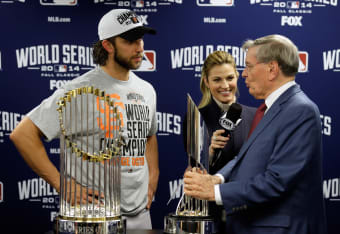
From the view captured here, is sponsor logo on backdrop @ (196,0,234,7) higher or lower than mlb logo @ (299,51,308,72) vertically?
higher

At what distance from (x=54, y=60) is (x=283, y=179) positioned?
2574 mm

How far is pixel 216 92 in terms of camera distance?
265 centimetres

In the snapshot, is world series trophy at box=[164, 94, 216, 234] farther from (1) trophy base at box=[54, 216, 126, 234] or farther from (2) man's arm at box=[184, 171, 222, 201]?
(1) trophy base at box=[54, 216, 126, 234]

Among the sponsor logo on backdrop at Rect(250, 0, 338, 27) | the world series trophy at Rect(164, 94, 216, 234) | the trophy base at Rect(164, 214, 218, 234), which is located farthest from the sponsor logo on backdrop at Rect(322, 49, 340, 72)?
the trophy base at Rect(164, 214, 218, 234)

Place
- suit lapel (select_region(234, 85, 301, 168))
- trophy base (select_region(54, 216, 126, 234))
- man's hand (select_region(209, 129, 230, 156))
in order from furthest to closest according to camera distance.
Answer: man's hand (select_region(209, 129, 230, 156))
suit lapel (select_region(234, 85, 301, 168))
trophy base (select_region(54, 216, 126, 234))

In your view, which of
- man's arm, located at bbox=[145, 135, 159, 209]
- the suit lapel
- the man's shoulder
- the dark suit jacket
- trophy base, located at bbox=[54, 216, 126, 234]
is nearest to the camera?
trophy base, located at bbox=[54, 216, 126, 234]

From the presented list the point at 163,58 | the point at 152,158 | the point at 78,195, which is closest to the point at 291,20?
the point at 163,58

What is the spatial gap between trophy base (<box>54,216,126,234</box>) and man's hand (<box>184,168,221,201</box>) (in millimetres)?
270

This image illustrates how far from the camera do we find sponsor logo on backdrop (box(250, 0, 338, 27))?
11.9ft

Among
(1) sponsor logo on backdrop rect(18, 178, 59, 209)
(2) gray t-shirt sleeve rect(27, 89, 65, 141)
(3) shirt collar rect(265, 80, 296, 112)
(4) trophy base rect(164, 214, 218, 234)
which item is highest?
(3) shirt collar rect(265, 80, 296, 112)

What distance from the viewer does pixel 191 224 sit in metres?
1.54

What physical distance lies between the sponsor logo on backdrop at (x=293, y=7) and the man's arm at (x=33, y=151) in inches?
91.0

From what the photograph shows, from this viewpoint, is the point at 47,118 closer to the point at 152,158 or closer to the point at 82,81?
the point at 82,81

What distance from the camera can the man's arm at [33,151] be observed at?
6.41 ft
